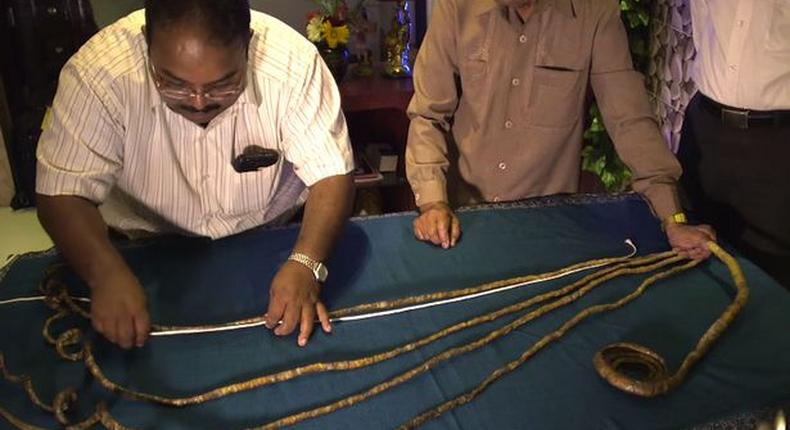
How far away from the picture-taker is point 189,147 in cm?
153

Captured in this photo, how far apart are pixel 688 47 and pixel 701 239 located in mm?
1061

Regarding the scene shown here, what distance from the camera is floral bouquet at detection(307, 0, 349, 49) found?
2.94 m

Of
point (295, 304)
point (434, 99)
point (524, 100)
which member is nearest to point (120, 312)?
point (295, 304)

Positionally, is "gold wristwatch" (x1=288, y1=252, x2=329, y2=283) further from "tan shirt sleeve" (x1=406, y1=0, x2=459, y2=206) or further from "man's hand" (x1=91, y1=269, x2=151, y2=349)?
"tan shirt sleeve" (x1=406, y1=0, x2=459, y2=206)

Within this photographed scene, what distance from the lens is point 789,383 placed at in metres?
1.17

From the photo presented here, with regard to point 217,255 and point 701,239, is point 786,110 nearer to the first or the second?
point 701,239

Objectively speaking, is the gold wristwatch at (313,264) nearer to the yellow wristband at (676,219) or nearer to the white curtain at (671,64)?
the yellow wristband at (676,219)

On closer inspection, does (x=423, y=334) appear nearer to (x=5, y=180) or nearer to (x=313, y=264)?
(x=313, y=264)

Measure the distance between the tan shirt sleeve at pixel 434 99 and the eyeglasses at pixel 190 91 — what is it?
1.99ft

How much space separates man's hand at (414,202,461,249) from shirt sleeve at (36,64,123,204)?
690 millimetres

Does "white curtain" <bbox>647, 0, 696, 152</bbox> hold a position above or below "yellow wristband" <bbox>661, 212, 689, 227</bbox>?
above

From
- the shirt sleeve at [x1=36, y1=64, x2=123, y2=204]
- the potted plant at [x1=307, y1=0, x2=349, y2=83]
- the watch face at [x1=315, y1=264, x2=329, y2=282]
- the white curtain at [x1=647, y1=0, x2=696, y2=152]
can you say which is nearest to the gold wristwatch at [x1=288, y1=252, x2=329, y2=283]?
the watch face at [x1=315, y1=264, x2=329, y2=282]

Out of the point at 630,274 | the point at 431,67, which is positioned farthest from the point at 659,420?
the point at 431,67

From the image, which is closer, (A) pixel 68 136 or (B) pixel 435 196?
(A) pixel 68 136
